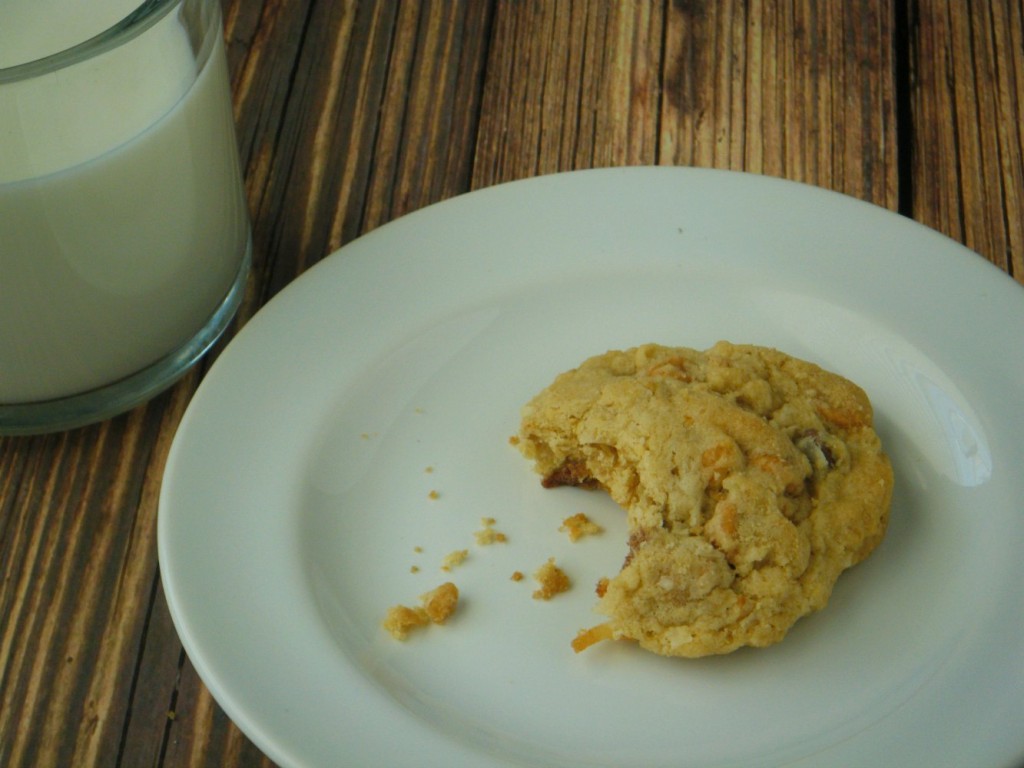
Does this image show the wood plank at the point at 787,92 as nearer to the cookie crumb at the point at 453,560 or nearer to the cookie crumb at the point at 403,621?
the cookie crumb at the point at 453,560

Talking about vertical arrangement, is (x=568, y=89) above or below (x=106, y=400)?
above

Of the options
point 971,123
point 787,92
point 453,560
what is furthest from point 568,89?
point 453,560

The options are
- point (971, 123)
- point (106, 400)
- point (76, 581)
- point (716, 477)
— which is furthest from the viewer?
point (971, 123)

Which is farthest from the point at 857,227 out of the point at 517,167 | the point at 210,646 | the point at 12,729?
the point at 12,729

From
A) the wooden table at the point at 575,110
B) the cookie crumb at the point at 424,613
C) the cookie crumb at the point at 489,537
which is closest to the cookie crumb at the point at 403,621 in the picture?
the cookie crumb at the point at 424,613

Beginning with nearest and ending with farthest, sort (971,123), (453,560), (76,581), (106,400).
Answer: (453,560), (76,581), (106,400), (971,123)

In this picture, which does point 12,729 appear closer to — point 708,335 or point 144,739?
point 144,739

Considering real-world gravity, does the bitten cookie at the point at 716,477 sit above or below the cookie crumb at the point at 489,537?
A: above

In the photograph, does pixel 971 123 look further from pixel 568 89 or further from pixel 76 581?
pixel 76 581
